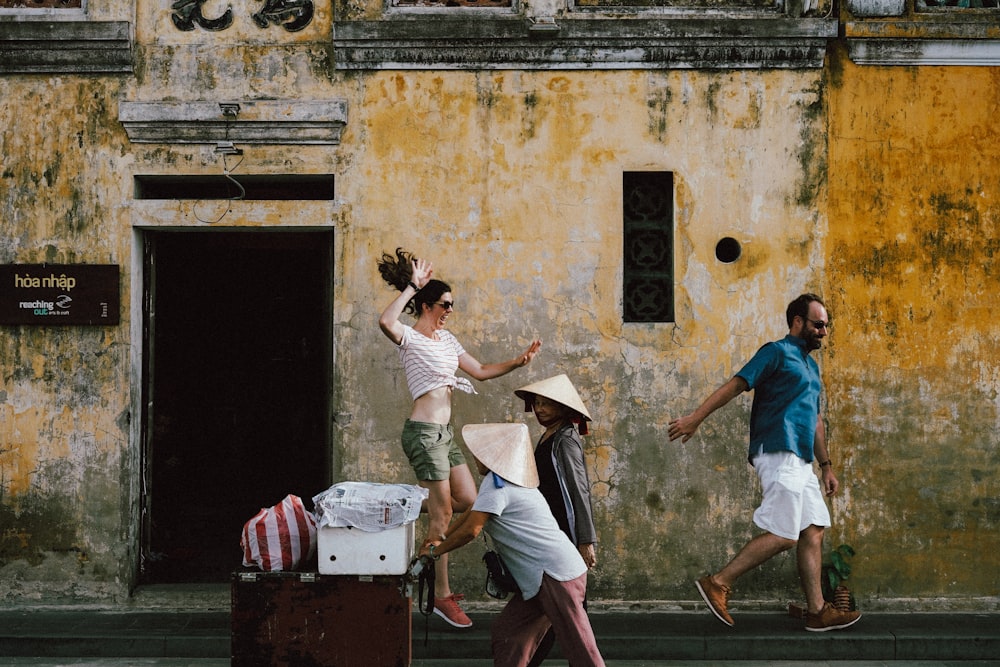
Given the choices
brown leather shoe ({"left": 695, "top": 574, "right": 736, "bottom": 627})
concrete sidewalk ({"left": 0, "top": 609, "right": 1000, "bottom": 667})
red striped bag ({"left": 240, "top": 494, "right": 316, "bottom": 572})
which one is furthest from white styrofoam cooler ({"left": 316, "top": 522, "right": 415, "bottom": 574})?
brown leather shoe ({"left": 695, "top": 574, "right": 736, "bottom": 627})

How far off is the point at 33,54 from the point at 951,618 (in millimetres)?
7630

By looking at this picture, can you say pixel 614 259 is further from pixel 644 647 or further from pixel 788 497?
pixel 644 647

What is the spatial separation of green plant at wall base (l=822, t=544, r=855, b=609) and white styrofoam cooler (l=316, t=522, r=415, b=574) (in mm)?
3736

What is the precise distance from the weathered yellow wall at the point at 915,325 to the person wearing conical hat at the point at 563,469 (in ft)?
9.50

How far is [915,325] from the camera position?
788 centimetres

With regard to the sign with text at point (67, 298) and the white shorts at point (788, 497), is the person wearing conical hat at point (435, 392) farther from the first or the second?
the sign with text at point (67, 298)

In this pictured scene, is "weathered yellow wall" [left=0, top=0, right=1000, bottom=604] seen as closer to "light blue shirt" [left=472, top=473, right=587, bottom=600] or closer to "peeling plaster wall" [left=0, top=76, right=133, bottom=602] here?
"peeling plaster wall" [left=0, top=76, right=133, bottom=602]

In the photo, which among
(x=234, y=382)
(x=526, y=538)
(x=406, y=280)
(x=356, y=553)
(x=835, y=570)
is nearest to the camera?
(x=526, y=538)

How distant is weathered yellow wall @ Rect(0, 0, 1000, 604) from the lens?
7.84 m

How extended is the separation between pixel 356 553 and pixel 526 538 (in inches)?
32.7

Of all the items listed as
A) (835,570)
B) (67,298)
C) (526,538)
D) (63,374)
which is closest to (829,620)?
(835,570)

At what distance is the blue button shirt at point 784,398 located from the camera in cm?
691

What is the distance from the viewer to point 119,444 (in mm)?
7816

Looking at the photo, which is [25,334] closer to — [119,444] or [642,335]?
[119,444]
